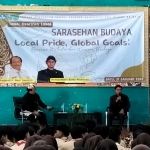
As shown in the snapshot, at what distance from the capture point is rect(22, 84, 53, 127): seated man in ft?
27.5

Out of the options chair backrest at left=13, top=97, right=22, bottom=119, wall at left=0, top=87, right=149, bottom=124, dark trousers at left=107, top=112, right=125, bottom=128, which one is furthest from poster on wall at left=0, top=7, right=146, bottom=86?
dark trousers at left=107, top=112, right=125, bottom=128

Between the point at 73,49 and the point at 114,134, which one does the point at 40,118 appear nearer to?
the point at 73,49

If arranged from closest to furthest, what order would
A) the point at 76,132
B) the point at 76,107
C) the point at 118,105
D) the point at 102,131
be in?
1. the point at 76,132
2. the point at 102,131
3. the point at 118,105
4. the point at 76,107

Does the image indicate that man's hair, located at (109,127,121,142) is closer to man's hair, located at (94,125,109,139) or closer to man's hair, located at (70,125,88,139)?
man's hair, located at (94,125,109,139)

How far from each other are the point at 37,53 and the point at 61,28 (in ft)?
2.34

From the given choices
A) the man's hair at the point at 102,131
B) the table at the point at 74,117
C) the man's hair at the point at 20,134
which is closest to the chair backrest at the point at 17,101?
the table at the point at 74,117

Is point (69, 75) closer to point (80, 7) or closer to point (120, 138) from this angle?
point (80, 7)

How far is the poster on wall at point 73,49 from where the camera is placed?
9047 mm

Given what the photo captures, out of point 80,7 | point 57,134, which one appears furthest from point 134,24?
point 57,134

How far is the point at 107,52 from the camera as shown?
9.12 metres

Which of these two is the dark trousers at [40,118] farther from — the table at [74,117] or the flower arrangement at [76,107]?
the flower arrangement at [76,107]

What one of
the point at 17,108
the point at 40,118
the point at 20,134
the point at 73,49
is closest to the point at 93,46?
the point at 73,49

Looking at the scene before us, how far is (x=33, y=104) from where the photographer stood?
27.8 ft

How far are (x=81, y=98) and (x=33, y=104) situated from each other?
1.17 m
